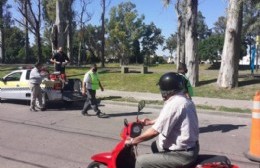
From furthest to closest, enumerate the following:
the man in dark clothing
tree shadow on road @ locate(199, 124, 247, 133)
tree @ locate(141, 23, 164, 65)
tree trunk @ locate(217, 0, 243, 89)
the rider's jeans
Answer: tree @ locate(141, 23, 164, 65), tree trunk @ locate(217, 0, 243, 89), the man in dark clothing, tree shadow on road @ locate(199, 124, 247, 133), the rider's jeans

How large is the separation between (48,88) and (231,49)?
26.3 feet

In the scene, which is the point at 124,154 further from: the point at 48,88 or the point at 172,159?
the point at 48,88

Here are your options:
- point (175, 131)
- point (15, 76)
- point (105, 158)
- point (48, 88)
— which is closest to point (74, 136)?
point (105, 158)

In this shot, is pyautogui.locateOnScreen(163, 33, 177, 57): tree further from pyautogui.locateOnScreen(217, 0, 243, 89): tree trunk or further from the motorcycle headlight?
the motorcycle headlight

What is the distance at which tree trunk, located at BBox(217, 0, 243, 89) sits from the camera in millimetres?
19266

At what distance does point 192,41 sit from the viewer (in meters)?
21.5

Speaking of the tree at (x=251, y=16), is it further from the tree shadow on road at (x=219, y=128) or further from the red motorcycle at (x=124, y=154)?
the red motorcycle at (x=124, y=154)

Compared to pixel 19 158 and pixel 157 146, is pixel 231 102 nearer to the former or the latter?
pixel 19 158

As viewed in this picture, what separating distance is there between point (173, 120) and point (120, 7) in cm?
8781

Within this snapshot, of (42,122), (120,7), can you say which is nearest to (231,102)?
(42,122)

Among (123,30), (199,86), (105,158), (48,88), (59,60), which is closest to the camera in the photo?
(105,158)

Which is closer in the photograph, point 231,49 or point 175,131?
point 175,131

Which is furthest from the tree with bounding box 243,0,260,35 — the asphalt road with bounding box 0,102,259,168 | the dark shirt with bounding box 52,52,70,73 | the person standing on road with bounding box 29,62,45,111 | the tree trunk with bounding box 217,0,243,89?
the person standing on road with bounding box 29,62,45,111

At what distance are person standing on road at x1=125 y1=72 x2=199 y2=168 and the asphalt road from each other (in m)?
3.24
